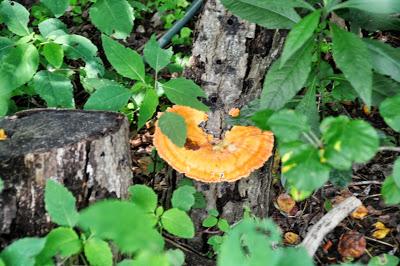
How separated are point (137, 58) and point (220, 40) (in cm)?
68

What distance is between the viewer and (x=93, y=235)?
2510 millimetres

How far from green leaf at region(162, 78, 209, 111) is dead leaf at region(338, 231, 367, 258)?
162cm

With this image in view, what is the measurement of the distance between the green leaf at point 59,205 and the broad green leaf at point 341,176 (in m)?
1.40

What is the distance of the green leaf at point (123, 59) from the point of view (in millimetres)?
2986

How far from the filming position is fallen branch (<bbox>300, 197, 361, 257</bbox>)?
291cm

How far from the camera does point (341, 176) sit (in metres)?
2.70

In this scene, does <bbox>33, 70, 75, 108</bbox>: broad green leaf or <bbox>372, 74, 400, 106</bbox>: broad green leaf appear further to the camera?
<bbox>33, 70, 75, 108</bbox>: broad green leaf

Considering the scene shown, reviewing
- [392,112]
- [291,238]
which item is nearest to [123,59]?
[392,112]

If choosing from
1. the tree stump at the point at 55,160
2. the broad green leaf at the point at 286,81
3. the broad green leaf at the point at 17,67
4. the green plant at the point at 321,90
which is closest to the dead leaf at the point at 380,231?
the green plant at the point at 321,90

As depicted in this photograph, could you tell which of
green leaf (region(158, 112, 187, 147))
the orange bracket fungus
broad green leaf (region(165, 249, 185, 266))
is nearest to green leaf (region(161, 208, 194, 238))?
broad green leaf (region(165, 249, 185, 266))

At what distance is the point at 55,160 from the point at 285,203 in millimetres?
2068

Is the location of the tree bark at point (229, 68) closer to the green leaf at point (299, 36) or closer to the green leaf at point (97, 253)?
the green leaf at point (299, 36)

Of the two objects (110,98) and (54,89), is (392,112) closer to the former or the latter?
(110,98)

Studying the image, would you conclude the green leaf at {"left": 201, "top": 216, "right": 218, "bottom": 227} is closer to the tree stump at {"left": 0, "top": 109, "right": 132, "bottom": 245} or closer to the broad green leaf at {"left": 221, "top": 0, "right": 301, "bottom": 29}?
the tree stump at {"left": 0, "top": 109, "right": 132, "bottom": 245}
